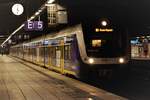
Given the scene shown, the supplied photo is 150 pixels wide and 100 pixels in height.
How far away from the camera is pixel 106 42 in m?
18.8

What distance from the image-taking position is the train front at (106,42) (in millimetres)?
18500

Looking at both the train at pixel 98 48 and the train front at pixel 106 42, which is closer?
the train at pixel 98 48

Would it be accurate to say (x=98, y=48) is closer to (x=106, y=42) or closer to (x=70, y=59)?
(x=106, y=42)

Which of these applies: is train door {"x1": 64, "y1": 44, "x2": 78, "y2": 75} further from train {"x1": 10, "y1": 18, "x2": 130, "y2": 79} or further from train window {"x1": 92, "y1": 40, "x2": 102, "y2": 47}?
train window {"x1": 92, "y1": 40, "x2": 102, "y2": 47}

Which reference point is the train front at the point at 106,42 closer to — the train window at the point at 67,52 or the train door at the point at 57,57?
the train window at the point at 67,52

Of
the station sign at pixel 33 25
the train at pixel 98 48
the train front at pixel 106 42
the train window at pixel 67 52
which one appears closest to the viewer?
the train at pixel 98 48

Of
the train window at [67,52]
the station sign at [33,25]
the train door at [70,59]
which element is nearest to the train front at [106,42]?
the train door at [70,59]

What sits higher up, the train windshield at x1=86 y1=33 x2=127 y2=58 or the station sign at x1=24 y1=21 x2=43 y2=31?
the station sign at x1=24 y1=21 x2=43 y2=31

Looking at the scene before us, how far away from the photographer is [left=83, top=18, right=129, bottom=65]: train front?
60.7 feet

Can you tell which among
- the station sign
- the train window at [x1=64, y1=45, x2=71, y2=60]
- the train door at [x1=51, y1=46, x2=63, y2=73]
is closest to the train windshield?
the train window at [x1=64, y1=45, x2=71, y2=60]

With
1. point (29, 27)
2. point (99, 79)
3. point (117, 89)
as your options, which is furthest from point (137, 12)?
point (117, 89)

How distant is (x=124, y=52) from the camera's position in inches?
739

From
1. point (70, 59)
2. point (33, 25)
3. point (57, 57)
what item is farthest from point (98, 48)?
point (33, 25)

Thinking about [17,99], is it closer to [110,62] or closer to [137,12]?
[110,62]
